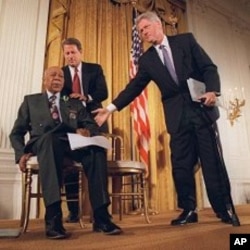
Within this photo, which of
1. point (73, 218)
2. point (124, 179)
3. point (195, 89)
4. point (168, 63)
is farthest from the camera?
point (124, 179)

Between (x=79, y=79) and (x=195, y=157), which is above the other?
(x=79, y=79)

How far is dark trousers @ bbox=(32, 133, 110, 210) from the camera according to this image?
1.49 m

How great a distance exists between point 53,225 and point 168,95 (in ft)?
3.73

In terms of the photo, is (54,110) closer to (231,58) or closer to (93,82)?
(93,82)

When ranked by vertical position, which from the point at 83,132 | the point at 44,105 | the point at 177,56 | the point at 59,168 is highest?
the point at 177,56

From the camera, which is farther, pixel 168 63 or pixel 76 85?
pixel 76 85

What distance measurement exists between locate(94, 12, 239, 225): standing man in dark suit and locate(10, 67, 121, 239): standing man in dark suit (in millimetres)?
241

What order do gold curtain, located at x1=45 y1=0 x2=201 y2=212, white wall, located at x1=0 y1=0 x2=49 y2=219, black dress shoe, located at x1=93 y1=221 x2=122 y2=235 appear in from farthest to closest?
gold curtain, located at x1=45 y1=0 x2=201 y2=212 → white wall, located at x1=0 y1=0 x2=49 y2=219 → black dress shoe, located at x1=93 y1=221 x2=122 y2=235

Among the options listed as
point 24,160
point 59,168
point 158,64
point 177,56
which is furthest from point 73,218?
point 177,56

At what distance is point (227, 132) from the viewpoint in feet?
16.9

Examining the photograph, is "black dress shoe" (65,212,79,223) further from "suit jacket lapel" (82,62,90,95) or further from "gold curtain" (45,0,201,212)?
"gold curtain" (45,0,201,212)

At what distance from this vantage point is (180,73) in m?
2.04

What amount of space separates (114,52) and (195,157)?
2.49m

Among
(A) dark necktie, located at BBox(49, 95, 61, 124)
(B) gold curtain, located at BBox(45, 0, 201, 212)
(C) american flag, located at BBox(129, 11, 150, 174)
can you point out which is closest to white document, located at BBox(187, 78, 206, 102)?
(A) dark necktie, located at BBox(49, 95, 61, 124)
